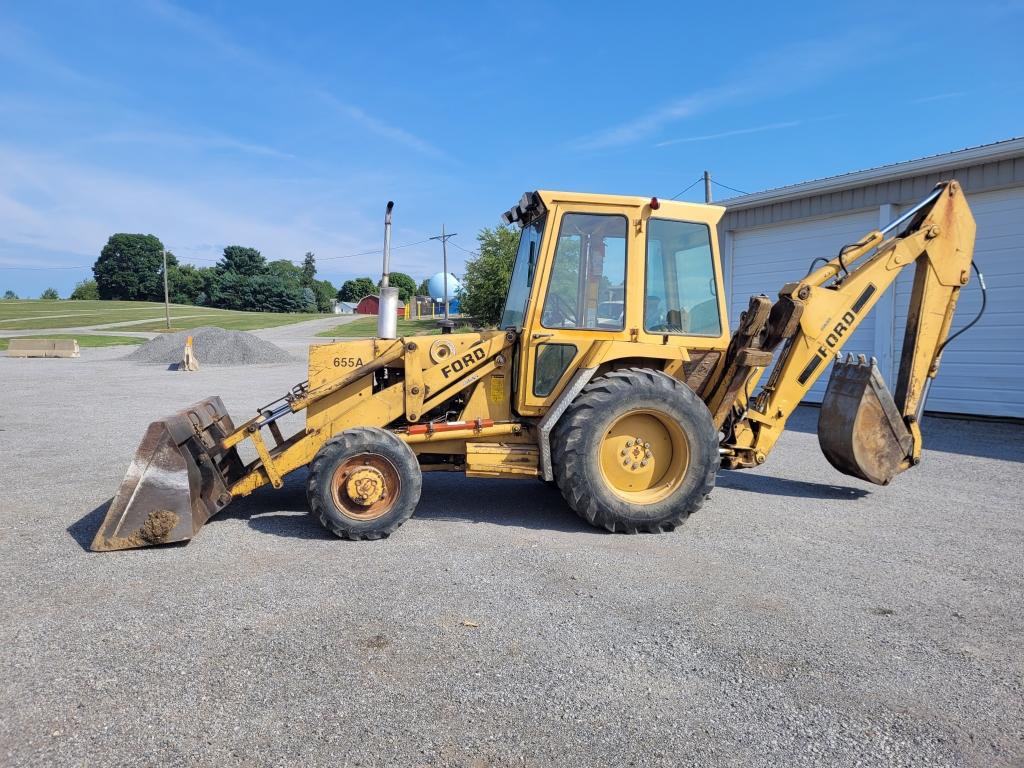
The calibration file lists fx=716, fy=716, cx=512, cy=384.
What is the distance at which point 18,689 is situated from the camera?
3041mm

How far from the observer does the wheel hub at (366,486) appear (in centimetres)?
502

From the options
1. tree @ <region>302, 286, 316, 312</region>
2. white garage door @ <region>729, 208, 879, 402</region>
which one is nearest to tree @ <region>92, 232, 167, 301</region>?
tree @ <region>302, 286, 316, 312</region>

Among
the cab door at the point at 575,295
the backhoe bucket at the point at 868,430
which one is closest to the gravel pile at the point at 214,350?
the cab door at the point at 575,295

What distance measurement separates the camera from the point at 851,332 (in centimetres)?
618

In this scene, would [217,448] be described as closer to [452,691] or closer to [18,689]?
[18,689]

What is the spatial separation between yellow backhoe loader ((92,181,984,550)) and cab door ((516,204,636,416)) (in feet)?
0.04

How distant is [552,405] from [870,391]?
9.10 ft

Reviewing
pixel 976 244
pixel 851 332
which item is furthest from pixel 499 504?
pixel 976 244

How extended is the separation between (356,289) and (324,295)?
840 cm

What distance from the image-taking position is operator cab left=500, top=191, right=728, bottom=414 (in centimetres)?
544

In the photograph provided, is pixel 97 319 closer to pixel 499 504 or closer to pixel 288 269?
pixel 499 504

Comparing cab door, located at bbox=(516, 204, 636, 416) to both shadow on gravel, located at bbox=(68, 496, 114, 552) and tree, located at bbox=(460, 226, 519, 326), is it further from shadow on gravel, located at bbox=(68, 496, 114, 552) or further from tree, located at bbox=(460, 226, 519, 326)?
tree, located at bbox=(460, 226, 519, 326)

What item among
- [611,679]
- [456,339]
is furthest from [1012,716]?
[456,339]

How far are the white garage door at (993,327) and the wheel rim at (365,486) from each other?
32.4 ft
